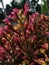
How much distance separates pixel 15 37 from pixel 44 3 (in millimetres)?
12029

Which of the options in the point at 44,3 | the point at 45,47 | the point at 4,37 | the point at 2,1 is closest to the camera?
the point at 45,47

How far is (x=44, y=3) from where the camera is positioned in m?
14.9

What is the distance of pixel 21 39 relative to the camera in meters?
3.05

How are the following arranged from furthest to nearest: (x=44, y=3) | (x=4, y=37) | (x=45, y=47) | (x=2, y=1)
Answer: (x=2, y=1) < (x=44, y=3) < (x=4, y=37) < (x=45, y=47)

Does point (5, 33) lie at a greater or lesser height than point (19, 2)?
greater

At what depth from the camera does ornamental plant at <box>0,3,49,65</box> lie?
2.99 meters

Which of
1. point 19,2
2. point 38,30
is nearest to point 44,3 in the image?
point 19,2

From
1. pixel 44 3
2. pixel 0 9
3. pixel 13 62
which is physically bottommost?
pixel 0 9

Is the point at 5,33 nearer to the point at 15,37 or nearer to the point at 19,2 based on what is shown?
the point at 15,37

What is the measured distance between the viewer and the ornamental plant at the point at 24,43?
9.82 feet

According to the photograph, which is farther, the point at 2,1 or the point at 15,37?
the point at 2,1

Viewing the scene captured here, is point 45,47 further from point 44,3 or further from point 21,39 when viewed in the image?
point 44,3

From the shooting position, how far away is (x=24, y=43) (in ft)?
9.93

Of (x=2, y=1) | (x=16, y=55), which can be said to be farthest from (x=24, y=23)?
(x=2, y=1)
